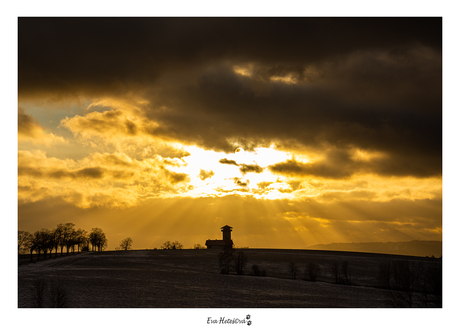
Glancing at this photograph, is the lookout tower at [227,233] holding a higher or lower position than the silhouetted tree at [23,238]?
lower

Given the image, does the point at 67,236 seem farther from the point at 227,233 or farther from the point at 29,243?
the point at 227,233

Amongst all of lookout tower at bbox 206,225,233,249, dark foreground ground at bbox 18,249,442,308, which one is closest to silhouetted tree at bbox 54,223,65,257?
lookout tower at bbox 206,225,233,249

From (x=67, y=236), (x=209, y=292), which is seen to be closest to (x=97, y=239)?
(x=67, y=236)

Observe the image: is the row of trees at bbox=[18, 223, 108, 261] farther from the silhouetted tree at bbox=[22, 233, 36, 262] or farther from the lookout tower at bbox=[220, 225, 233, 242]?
the lookout tower at bbox=[220, 225, 233, 242]

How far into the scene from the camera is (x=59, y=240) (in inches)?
4028

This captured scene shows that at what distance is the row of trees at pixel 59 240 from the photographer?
3081 inches

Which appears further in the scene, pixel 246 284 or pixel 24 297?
pixel 246 284

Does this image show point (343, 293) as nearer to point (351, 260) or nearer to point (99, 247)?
point (351, 260)

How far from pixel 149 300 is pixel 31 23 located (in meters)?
24.2

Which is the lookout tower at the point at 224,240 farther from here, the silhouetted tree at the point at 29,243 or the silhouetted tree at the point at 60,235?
the silhouetted tree at the point at 29,243

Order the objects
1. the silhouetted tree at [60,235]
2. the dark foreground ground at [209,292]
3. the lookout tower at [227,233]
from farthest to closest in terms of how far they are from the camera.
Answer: the lookout tower at [227,233]
the silhouetted tree at [60,235]
the dark foreground ground at [209,292]

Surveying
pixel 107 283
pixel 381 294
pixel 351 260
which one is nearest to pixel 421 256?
pixel 351 260

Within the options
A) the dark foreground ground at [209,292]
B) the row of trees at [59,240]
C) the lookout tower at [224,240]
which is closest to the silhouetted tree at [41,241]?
the row of trees at [59,240]

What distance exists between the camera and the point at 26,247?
255 ft
